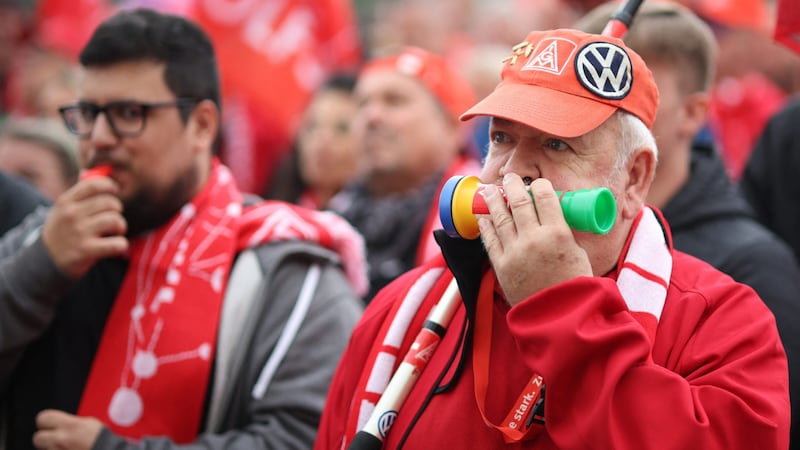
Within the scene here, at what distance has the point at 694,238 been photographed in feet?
10.1

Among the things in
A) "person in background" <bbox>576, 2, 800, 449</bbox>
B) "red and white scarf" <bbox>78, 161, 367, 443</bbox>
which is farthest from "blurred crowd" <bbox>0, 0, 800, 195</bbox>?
"red and white scarf" <bbox>78, 161, 367, 443</bbox>

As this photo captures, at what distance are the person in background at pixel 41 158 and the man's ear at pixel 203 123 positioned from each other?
1.76 meters

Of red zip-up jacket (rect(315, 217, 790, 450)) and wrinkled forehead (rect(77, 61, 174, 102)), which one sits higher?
wrinkled forehead (rect(77, 61, 174, 102))

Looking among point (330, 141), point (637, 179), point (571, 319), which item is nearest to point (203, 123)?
point (637, 179)

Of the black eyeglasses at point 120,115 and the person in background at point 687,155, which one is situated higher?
the black eyeglasses at point 120,115

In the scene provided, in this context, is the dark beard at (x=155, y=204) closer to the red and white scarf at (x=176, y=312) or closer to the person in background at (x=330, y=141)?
the red and white scarf at (x=176, y=312)

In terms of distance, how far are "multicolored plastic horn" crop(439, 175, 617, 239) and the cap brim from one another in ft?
0.46

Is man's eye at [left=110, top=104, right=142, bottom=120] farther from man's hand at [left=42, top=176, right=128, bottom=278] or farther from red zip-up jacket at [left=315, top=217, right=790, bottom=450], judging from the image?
red zip-up jacket at [left=315, top=217, right=790, bottom=450]

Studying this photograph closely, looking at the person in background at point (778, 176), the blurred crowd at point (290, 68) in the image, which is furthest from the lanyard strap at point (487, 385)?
the blurred crowd at point (290, 68)

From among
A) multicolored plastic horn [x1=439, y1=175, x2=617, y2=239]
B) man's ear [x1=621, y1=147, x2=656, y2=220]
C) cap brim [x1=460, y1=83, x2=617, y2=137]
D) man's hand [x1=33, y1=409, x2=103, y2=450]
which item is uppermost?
cap brim [x1=460, y1=83, x2=617, y2=137]

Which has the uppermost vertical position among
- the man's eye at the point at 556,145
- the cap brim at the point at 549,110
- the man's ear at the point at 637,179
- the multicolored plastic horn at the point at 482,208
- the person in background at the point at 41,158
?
the cap brim at the point at 549,110

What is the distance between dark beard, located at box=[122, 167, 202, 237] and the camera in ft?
10.2

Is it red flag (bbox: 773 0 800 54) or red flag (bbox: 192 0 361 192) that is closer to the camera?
red flag (bbox: 773 0 800 54)

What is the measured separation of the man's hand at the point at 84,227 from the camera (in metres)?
2.89
